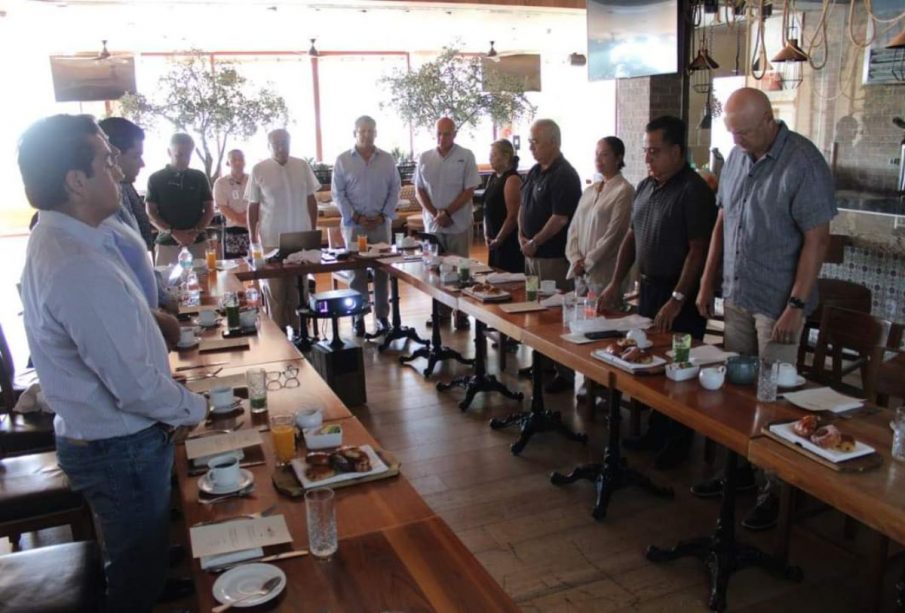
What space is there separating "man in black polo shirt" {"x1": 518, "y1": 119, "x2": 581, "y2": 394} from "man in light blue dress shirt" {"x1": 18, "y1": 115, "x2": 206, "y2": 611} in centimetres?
314

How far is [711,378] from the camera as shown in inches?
98.4

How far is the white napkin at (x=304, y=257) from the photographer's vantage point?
5400 millimetres

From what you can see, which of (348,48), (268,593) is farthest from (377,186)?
(348,48)

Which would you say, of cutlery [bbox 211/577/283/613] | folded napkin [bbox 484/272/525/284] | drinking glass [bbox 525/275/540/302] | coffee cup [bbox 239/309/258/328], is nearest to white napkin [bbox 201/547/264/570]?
cutlery [bbox 211/577/283/613]

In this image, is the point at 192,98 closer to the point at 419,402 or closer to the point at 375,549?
the point at 419,402

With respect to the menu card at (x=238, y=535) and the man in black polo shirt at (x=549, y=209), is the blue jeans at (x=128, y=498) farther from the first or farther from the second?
the man in black polo shirt at (x=549, y=209)

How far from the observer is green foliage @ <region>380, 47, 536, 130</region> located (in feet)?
33.8

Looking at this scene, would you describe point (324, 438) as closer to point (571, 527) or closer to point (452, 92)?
point (571, 527)

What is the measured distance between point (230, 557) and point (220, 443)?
0.64 m

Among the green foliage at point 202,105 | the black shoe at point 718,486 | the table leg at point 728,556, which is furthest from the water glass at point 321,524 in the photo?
the green foliage at point 202,105

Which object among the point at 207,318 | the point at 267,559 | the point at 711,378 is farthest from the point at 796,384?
the point at 207,318

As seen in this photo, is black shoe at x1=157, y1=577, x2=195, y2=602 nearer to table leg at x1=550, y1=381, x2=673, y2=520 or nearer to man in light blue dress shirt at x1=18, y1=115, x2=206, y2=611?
man in light blue dress shirt at x1=18, y1=115, x2=206, y2=611

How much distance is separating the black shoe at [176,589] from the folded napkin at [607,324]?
184 centimetres

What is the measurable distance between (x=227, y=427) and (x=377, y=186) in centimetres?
401
